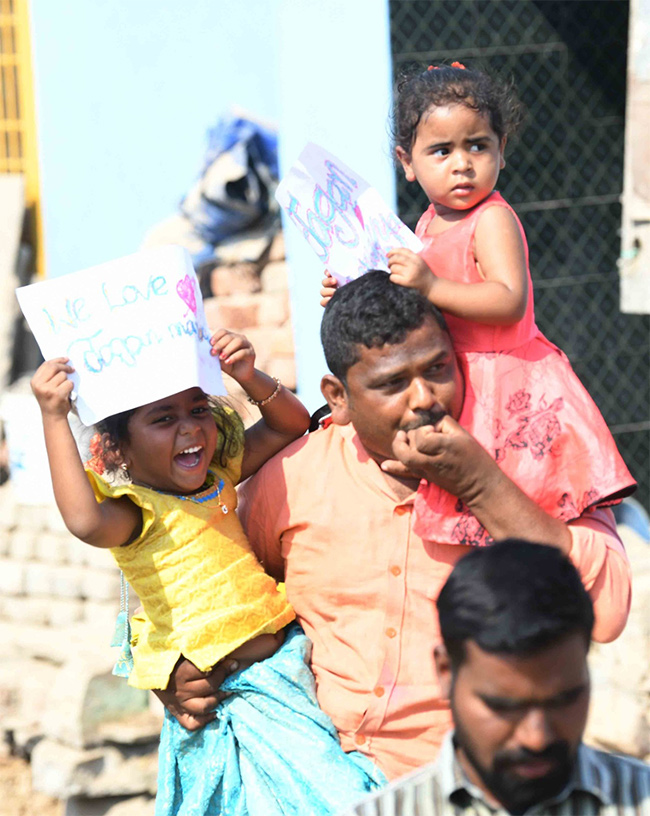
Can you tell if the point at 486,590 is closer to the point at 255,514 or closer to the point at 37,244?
the point at 255,514

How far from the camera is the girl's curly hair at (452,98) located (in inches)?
91.3

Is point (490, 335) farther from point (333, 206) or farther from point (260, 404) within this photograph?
point (260, 404)

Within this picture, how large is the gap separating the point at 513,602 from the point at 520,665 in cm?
8

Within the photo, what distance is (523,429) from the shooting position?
222cm

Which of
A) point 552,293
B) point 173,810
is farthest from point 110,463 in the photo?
point 552,293

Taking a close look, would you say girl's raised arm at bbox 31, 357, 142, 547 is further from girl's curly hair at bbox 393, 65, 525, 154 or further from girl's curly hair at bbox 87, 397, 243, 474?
girl's curly hair at bbox 393, 65, 525, 154

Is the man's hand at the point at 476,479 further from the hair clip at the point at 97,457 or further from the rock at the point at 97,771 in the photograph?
the rock at the point at 97,771

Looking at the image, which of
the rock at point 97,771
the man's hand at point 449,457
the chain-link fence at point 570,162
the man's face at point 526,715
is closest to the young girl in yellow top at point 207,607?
the man's hand at point 449,457

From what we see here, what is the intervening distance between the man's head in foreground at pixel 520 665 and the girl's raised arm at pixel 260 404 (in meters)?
1.05

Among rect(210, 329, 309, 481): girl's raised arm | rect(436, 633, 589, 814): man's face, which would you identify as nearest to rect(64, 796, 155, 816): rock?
rect(210, 329, 309, 481): girl's raised arm

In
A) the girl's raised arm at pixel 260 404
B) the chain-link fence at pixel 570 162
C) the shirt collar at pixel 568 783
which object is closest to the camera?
the shirt collar at pixel 568 783

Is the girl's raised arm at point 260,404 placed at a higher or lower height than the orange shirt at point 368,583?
higher

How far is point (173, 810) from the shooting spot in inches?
99.3

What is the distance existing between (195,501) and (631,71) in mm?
3378
